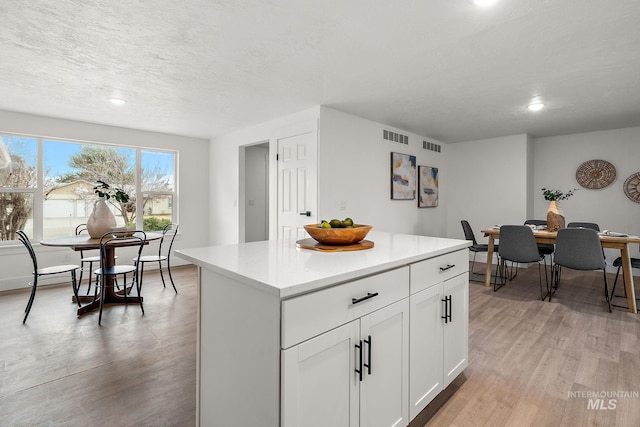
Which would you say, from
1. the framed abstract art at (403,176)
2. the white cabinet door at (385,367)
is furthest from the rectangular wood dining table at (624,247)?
the white cabinet door at (385,367)

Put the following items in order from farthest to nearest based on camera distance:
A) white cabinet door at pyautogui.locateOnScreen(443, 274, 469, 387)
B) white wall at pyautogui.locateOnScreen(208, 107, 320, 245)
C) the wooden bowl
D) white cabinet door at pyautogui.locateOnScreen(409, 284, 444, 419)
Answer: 1. white wall at pyautogui.locateOnScreen(208, 107, 320, 245)
2. white cabinet door at pyautogui.locateOnScreen(443, 274, 469, 387)
3. the wooden bowl
4. white cabinet door at pyautogui.locateOnScreen(409, 284, 444, 419)

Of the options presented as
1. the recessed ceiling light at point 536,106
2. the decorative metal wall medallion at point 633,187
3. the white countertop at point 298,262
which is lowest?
the white countertop at point 298,262

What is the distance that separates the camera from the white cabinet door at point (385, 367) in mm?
1269

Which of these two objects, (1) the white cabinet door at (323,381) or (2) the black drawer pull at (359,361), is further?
(2) the black drawer pull at (359,361)

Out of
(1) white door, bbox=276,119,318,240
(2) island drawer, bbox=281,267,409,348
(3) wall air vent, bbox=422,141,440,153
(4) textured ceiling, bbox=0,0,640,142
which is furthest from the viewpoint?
(3) wall air vent, bbox=422,141,440,153

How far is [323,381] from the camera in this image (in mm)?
1107

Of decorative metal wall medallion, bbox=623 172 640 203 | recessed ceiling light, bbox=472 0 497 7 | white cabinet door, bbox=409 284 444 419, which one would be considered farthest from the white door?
decorative metal wall medallion, bbox=623 172 640 203

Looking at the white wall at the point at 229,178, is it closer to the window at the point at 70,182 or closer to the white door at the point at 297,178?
the white door at the point at 297,178

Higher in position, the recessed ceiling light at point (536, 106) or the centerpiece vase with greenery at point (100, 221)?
the recessed ceiling light at point (536, 106)

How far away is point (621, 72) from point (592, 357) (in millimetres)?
2540

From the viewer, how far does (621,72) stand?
288cm

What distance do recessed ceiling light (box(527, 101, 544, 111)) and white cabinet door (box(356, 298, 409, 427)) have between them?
12.0 feet

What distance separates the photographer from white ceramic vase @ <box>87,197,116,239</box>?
3.54 meters

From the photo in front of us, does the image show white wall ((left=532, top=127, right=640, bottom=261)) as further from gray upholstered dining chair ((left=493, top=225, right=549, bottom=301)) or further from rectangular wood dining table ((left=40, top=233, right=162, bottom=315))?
rectangular wood dining table ((left=40, top=233, right=162, bottom=315))
